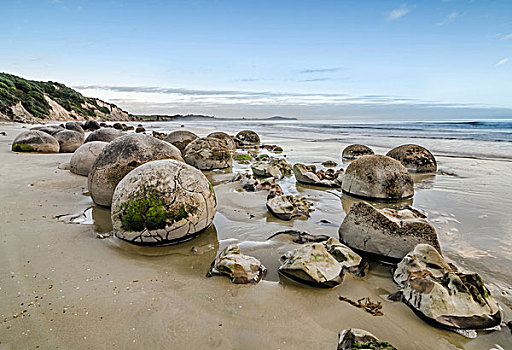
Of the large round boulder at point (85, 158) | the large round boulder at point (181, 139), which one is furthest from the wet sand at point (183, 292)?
the large round boulder at point (181, 139)

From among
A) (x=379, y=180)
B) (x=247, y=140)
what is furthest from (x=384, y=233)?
(x=247, y=140)

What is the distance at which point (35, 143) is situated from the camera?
12055 mm

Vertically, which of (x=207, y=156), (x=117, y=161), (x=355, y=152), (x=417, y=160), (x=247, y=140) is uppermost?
(x=117, y=161)

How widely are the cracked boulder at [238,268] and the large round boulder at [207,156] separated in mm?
6844

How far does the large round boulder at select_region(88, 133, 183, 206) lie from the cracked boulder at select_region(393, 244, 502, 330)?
4.45 metres

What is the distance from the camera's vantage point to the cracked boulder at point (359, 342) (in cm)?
199

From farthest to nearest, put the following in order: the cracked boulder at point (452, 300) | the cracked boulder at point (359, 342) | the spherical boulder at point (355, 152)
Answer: the spherical boulder at point (355, 152)
the cracked boulder at point (452, 300)
the cracked boulder at point (359, 342)

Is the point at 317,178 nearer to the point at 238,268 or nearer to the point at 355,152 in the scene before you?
the point at 238,268

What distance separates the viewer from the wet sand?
7.48 ft

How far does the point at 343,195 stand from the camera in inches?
266

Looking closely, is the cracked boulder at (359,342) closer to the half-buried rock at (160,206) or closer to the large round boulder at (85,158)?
the half-buried rock at (160,206)

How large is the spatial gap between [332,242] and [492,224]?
3.11 m

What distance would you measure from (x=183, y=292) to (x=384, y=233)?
2.37m

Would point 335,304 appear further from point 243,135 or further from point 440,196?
point 243,135
